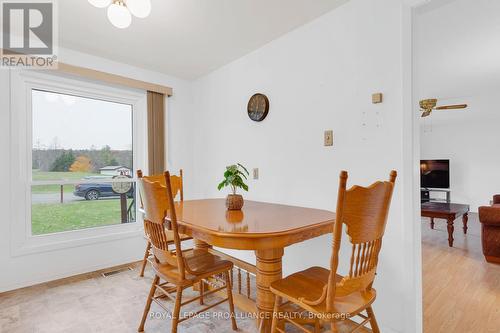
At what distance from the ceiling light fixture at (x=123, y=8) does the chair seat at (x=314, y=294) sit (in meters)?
1.89

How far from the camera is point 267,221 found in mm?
1556

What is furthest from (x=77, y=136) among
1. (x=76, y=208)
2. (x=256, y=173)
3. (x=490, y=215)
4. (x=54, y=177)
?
(x=490, y=215)

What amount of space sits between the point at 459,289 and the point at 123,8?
144 inches

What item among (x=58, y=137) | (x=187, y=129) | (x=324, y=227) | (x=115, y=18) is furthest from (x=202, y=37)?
(x=324, y=227)

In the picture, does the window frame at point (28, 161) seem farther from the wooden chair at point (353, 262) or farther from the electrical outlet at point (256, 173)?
the wooden chair at point (353, 262)

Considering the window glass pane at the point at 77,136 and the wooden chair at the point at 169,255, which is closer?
the wooden chair at the point at 169,255

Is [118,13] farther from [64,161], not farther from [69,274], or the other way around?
[69,274]

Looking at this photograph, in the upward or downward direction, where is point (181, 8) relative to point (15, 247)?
upward

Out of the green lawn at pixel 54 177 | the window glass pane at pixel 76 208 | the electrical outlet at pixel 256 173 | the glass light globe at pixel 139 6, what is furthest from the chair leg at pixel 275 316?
the green lawn at pixel 54 177

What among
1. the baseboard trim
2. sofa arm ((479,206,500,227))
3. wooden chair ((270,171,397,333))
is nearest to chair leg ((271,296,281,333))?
wooden chair ((270,171,397,333))

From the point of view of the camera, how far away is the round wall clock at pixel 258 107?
2.68m

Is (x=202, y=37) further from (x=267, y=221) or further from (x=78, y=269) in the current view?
(x=78, y=269)

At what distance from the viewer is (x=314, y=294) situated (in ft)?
4.13

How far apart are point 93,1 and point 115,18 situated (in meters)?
0.14
